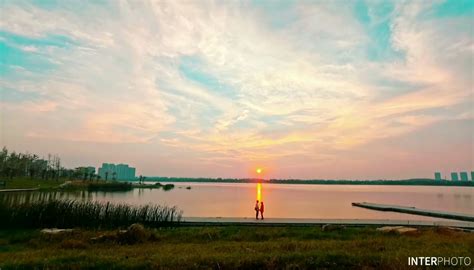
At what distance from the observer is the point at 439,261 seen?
679cm

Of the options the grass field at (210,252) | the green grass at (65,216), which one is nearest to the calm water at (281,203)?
the green grass at (65,216)

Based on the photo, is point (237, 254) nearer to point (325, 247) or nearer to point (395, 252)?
point (325, 247)

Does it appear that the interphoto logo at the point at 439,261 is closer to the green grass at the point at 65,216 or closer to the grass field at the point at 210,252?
the grass field at the point at 210,252

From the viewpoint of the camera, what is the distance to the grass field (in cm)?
658

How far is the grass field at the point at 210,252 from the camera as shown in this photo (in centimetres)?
658

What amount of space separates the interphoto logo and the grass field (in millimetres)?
201

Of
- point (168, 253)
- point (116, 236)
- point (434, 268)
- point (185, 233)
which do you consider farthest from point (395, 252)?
point (116, 236)

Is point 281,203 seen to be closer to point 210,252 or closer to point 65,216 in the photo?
point 65,216

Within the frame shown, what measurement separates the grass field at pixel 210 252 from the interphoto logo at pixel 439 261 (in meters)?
0.20

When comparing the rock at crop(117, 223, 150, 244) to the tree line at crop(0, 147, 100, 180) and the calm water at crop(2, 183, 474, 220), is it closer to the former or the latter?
the calm water at crop(2, 183, 474, 220)

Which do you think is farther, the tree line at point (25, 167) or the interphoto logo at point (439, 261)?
the tree line at point (25, 167)

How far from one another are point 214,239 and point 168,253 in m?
3.23

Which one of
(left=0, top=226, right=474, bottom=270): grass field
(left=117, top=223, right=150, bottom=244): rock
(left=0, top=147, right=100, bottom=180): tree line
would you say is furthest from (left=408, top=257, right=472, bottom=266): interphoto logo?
(left=0, top=147, right=100, bottom=180): tree line

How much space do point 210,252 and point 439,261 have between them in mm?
4875
